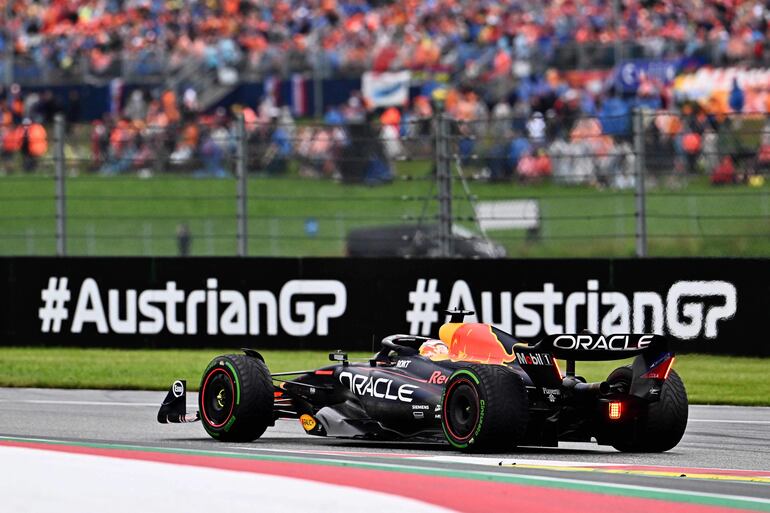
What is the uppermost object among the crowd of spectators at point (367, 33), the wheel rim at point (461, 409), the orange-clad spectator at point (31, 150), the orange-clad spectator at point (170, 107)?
the crowd of spectators at point (367, 33)

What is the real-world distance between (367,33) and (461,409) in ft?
79.2

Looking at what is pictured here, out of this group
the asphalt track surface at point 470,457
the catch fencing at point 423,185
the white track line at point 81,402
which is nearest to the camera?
the asphalt track surface at point 470,457

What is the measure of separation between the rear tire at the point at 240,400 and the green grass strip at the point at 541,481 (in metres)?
1.03

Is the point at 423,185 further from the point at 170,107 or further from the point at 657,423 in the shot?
the point at 170,107

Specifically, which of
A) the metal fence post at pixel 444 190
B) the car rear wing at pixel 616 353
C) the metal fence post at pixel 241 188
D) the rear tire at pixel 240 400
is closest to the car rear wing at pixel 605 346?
the car rear wing at pixel 616 353

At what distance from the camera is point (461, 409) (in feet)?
29.5

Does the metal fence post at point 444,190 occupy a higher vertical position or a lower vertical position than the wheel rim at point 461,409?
higher

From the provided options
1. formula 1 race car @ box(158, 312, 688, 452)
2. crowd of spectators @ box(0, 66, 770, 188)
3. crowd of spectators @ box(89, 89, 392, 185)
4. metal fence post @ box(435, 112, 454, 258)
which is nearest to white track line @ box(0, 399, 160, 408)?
formula 1 race car @ box(158, 312, 688, 452)

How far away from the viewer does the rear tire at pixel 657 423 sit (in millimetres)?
9227

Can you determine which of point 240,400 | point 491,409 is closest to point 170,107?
point 240,400

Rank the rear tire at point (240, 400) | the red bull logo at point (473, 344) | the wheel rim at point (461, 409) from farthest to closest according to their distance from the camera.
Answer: the rear tire at point (240, 400) < the red bull logo at point (473, 344) < the wheel rim at point (461, 409)

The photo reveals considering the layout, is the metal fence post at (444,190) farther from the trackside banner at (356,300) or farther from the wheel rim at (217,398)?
the wheel rim at (217,398)

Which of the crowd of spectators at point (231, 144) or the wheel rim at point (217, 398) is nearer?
the wheel rim at point (217, 398)

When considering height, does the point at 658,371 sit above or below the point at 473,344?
below
